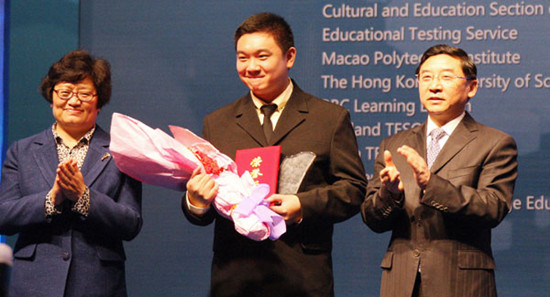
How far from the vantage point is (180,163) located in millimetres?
2699

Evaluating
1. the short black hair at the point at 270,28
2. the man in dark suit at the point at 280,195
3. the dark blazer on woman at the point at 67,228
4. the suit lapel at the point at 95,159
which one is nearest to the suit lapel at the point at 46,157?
the dark blazer on woman at the point at 67,228

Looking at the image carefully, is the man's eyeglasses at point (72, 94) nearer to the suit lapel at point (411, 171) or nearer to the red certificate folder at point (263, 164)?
the red certificate folder at point (263, 164)

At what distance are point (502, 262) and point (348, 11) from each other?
1.66 metres

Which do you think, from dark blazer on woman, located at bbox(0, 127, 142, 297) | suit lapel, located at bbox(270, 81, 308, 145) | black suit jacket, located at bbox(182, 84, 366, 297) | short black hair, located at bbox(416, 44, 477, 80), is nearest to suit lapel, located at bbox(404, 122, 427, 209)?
black suit jacket, located at bbox(182, 84, 366, 297)

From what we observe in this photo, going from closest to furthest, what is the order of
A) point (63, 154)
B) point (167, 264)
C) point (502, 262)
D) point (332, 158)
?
point (332, 158) → point (63, 154) → point (502, 262) → point (167, 264)

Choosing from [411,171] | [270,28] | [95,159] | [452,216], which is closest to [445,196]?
[452,216]

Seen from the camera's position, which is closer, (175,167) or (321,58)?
(175,167)

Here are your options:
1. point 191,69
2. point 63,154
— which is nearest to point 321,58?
point 191,69

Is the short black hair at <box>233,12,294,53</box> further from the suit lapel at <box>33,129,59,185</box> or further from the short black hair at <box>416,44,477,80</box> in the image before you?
the suit lapel at <box>33,129,59,185</box>

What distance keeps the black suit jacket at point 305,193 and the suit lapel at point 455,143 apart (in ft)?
0.95

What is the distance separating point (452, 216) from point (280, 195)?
0.61 metres

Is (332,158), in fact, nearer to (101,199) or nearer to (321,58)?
(101,199)

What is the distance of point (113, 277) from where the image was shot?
2.97m

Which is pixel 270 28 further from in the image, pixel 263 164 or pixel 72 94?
pixel 72 94
